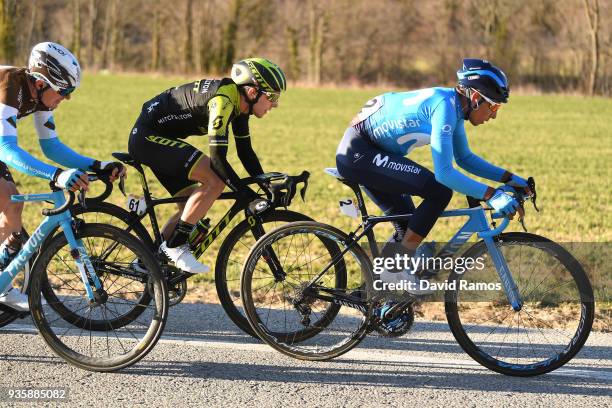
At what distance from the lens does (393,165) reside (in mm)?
5125

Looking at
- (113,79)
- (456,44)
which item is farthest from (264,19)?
(113,79)

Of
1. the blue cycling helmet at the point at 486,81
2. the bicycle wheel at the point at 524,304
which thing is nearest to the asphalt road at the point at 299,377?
the bicycle wheel at the point at 524,304

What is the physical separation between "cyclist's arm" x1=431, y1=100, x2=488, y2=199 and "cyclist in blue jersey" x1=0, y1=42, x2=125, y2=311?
2.03m

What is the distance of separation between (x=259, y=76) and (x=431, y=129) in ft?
3.71

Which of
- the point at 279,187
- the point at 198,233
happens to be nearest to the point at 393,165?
the point at 279,187

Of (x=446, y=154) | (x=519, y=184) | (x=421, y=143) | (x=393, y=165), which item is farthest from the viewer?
(x=421, y=143)

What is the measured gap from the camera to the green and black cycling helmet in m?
5.23

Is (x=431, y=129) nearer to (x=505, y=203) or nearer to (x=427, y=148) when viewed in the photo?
(x=505, y=203)

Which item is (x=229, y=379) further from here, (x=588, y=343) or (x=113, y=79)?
(x=113, y=79)

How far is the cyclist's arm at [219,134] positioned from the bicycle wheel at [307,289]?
50cm

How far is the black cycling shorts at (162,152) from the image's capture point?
17.8 ft

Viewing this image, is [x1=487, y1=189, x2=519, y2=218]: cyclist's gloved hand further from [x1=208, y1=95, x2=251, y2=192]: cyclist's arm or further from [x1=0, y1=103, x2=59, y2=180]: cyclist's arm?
[x1=0, y1=103, x2=59, y2=180]: cyclist's arm

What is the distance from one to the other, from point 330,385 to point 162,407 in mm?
963

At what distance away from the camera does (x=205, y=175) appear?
537 centimetres
